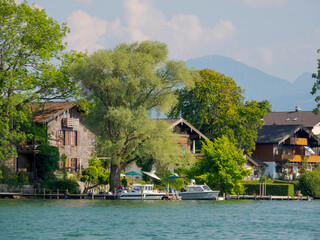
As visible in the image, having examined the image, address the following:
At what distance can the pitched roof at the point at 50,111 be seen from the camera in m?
71.1

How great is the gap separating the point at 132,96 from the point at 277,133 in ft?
→ 149

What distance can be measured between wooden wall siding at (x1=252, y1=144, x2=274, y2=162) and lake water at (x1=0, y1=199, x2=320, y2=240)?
4306 cm

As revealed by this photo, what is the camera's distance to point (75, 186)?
68.0 meters

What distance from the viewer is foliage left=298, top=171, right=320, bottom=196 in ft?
255

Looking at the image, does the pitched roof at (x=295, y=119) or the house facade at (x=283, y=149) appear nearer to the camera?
the house facade at (x=283, y=149)

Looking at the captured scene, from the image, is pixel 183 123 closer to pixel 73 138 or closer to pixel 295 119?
pixel 73 138

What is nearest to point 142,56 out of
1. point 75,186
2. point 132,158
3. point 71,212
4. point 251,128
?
point 132,158

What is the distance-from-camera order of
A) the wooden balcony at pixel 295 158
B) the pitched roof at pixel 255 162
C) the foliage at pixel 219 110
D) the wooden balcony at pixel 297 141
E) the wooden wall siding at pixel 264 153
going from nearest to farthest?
the foliage at pixel 219 110 → the pitched roof at pixel 255 162 → the wooden balcony at pixel 295 158 → the wooden balcony at pixel 297 141 → the wooden wall siding at pixel 264 153

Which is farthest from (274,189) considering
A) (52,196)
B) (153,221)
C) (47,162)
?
(153,221)

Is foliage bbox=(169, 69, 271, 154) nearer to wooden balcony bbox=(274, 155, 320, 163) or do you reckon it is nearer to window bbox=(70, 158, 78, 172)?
wooden balcony bbox=(274, 155, 320, 163)

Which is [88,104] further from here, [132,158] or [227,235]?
[227,235]

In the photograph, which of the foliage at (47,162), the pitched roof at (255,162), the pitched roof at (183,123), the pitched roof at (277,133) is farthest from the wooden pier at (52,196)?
the pitched roof at (277,133)

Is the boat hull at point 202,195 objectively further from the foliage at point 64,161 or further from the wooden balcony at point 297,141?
the wooden balcony at point 297,141

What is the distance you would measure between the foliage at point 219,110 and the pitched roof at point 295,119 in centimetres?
3318
